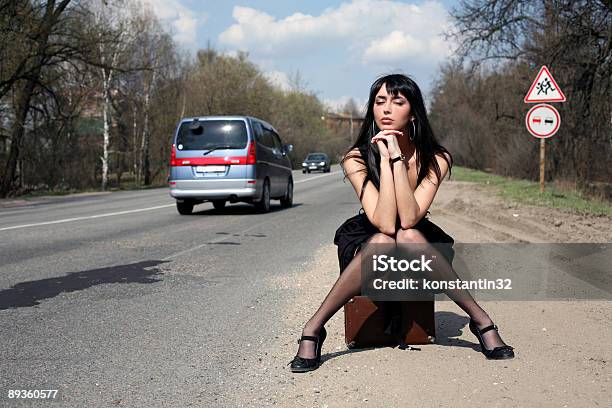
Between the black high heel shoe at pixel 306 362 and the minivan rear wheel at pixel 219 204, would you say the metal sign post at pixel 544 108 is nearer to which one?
the minivan rear wheel at pixel 219 204

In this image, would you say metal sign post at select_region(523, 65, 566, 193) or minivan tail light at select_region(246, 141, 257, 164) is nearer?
minivan tail light at select_region(246, 141, 257, 164)

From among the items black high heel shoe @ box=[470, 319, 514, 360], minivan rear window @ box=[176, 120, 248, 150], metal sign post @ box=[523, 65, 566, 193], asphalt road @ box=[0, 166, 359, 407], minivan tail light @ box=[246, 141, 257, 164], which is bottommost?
asphalt road @ box=[0, 166, 359, 407]

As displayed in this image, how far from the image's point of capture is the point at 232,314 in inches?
219

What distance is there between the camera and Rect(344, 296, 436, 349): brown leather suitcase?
14.1 ft

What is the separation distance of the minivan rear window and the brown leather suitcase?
1115cm

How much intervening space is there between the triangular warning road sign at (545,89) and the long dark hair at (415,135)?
13.0 meters

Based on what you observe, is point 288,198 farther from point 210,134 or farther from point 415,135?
point 415,135

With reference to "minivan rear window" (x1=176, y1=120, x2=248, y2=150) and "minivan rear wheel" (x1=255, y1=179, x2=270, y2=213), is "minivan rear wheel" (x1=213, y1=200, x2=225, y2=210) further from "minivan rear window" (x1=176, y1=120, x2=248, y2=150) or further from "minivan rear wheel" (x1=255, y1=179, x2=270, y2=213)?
"minivan rear window" (x1=176, y1=120, x2=248, y2=150)

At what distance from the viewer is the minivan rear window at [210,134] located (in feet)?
49.9

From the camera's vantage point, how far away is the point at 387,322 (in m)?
4.37

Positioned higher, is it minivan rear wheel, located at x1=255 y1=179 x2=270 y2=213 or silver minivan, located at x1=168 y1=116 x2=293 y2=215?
silver minivan, located at x1=168 y1=116 x2=293 y2=215

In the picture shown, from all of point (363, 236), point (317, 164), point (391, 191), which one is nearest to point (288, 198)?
point (363, 236)

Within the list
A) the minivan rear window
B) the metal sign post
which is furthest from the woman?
the metal sign post

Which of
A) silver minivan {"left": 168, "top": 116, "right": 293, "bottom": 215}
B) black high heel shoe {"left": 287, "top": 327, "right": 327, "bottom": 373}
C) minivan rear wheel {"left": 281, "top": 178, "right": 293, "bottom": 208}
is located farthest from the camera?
minivan rear wheel {"left": 281, "top": 178, "right": 293, "bottom": 208}
